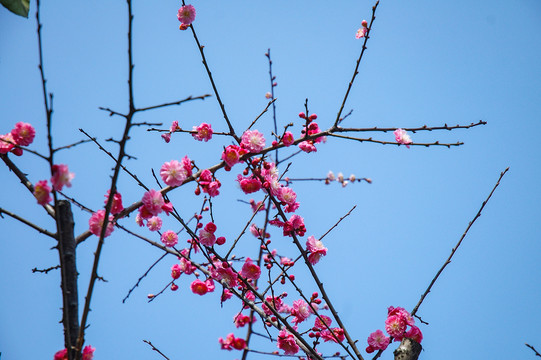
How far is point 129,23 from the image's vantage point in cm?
162

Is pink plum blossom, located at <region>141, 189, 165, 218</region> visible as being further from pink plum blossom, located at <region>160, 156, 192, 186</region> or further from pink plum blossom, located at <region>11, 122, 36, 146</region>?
pink plum blossom, located at <region>11, 122, 36, 146</region>

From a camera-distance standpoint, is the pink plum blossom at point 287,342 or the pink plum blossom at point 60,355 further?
the pink plum blossom at point 287,342

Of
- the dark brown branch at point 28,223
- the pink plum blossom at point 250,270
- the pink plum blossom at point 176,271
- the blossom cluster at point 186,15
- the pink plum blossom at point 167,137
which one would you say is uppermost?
the blossom cluster at point 186,15

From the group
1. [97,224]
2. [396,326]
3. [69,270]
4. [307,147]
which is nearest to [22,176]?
[97,224]

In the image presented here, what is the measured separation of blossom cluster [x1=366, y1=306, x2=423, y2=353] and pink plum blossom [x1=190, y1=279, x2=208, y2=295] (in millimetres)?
1402

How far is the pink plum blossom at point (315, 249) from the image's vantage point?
2.99 metres

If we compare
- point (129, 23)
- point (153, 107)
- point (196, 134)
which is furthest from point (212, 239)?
point (129, 23)

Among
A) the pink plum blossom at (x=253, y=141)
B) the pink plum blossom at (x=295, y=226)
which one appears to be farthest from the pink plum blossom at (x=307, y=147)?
the pink plum blossom at (x=295, y=226)

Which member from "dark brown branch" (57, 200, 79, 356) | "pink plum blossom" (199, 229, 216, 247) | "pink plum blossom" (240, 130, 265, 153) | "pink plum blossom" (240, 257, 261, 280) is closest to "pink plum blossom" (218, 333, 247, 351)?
"pink plum blossom" (240, 257, 261, 280)

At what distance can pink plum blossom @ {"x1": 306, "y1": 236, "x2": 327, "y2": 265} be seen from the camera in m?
2.99

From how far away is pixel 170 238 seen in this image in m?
3.29

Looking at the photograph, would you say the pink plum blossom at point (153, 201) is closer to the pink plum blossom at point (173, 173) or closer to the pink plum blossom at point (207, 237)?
the pink plum blossom at point (173, 173)

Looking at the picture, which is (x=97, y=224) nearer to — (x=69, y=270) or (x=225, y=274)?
(x=69, y=270)

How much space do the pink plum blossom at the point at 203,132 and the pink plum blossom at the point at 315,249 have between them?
1154 millimetres
